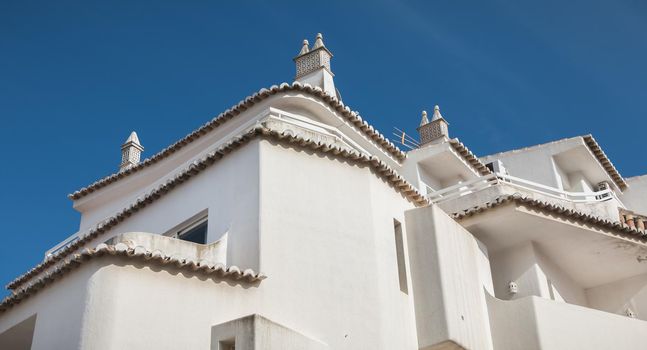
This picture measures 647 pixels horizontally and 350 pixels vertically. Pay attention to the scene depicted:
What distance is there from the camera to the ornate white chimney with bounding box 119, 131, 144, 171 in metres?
24.8

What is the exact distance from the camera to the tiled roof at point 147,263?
43.6ft

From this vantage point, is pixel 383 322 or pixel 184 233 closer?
pixel 383 322

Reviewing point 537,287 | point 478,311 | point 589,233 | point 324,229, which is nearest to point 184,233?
point 324,229

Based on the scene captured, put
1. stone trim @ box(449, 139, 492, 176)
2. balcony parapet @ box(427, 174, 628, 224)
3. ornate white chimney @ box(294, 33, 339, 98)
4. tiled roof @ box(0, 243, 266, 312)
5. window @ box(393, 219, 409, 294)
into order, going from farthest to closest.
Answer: stone trim @ box(449, 139, 492, 176), ornate white chimney @ box(294, 33, 339, 98), balcony parapet @ box(427, 174, 628, 224), window @ box(393, 219, 409, 294), tiled roof @ box(0, 243, 266, 312)

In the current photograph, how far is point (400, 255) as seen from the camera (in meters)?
16.8

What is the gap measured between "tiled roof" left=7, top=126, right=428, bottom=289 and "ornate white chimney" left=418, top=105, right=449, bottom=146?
7.50 m

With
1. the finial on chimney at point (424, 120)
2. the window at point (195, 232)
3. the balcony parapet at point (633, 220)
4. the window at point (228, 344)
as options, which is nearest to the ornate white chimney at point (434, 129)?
the finial on chimney at point (424, 120)

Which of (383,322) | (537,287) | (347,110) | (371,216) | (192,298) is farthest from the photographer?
(347,110)

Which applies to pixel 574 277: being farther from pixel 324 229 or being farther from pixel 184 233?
pixel 184 233

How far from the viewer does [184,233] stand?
17.1 meters

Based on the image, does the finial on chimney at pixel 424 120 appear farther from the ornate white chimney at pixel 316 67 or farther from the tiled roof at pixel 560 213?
the tiled roof at pixel 560 213

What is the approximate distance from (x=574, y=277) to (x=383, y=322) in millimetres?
7484

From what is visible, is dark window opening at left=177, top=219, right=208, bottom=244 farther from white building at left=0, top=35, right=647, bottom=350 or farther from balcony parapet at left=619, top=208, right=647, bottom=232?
balcony parapet at left=619, top=208, right=647, bottom=232

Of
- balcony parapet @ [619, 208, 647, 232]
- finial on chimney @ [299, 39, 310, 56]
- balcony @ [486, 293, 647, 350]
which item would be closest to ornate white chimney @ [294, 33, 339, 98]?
finial on chimney @ [299, 39, 310, 56]
